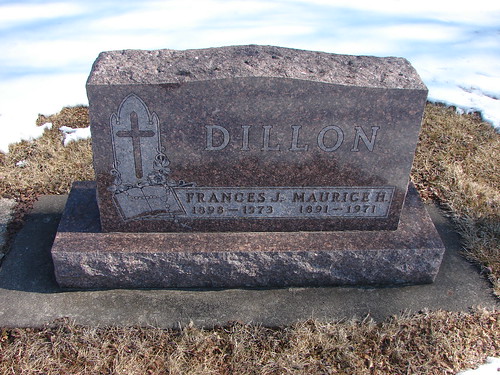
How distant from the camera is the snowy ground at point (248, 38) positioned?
16.9ft

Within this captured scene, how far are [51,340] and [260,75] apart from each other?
1.77m

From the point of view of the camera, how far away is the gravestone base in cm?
271

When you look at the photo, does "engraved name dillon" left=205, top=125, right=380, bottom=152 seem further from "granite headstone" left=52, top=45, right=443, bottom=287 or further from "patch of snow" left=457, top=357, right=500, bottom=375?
"patch of snow" left=457, top=357, right=500, bottom=375

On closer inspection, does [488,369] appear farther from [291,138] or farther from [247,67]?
[247,67]

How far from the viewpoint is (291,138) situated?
101 inches

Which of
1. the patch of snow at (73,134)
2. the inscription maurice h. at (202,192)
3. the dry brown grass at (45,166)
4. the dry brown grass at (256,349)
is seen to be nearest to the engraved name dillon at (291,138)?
the inscription maurice h. at (202,192)

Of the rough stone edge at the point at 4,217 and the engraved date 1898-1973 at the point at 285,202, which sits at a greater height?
the engraved date 1898-1973 at the point at 285,202

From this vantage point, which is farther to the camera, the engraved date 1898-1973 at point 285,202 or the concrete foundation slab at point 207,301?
the engraved date 1898-1973 at point 285,202

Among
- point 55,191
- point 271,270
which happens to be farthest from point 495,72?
point 55,191

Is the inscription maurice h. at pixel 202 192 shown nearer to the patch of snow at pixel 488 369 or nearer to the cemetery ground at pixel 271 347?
the cemetery ground at pixel 271 347

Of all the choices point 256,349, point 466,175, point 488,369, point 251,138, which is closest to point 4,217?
point 251,138

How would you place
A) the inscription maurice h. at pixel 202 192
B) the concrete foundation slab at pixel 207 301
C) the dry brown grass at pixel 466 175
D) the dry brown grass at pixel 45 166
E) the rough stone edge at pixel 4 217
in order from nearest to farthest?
the inscription maurice h. at pixel 202 192 < the concrete foundation slab at pixel 207 301 < the rough stone edge at pixel 4 217 < the dry brown grass at pixel 466 175 < the dry brown grass at pixel 45 166

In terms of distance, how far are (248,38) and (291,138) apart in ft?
12.8

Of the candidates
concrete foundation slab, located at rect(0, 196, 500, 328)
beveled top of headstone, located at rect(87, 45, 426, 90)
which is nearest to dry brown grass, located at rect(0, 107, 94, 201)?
concrete foundation slab, located at rect(0, 196, 500, 328)
